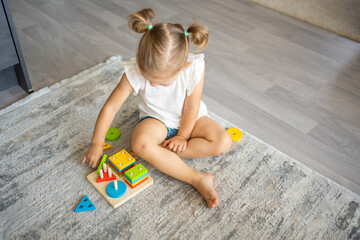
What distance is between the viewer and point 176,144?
1.04m

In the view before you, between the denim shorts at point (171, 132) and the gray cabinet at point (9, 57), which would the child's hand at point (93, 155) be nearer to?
the denim shorts at point (171, 132)

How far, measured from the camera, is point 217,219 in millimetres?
930

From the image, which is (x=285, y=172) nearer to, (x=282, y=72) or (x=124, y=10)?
(x=282, y=72)

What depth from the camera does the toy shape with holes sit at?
951 millimetres

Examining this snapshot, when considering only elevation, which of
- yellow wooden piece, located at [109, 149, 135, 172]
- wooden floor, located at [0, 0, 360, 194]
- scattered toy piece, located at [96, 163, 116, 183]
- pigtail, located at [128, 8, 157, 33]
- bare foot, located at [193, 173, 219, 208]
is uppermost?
pigtail, located at [128, 8, 157, 33]

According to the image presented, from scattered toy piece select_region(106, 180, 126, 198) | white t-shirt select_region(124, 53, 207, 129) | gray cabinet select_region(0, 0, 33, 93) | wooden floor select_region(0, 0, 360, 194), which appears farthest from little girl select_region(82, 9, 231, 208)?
gray cabinet select_region(0, 0, 33, 93)

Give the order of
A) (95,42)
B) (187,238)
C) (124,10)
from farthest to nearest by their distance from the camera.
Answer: (124,10)
(95,42)
(187,238)

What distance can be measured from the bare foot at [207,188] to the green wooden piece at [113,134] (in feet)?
1.07

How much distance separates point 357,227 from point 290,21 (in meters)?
1.37

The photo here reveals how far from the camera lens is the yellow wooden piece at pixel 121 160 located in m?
0.99

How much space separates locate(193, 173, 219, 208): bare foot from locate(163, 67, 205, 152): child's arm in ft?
0.38

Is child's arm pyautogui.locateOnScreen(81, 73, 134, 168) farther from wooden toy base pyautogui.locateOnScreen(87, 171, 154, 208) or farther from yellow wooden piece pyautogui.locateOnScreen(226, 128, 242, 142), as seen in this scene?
yellow wooden piece pyautogui.locateOnScreen(226, 128, 242, 142)

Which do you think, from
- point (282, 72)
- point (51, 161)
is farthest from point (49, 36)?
point (282, 72)

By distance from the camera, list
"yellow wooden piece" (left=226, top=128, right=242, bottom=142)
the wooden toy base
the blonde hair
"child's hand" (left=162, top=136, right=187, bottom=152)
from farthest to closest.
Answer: "yellow wooden piece" (left=226, top=128, right=242, bottom=142), "child's hand" (left=162, top=136, right=187, bottom=152), the wooden toy base, the blonde hair
